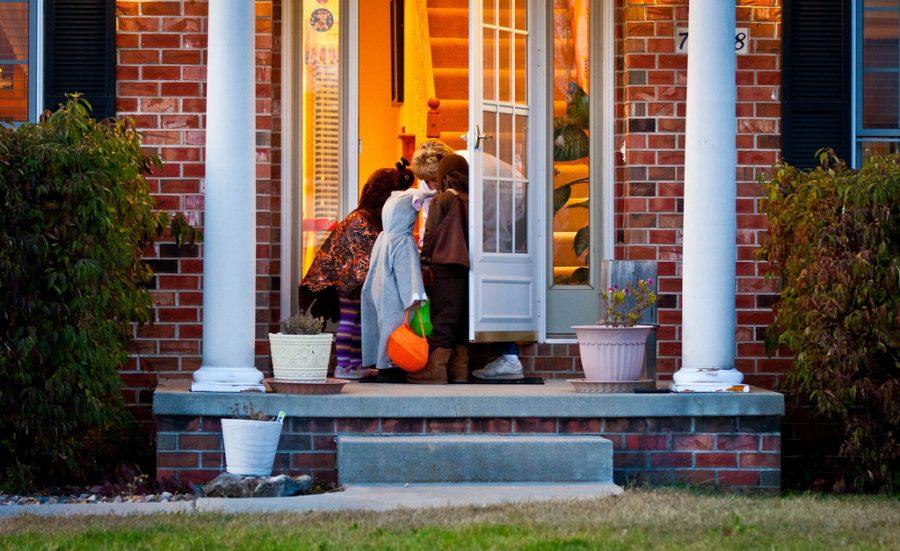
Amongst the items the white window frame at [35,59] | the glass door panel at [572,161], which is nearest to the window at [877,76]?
the glass door panel at [572,161]

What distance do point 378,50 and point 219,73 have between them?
4006mm

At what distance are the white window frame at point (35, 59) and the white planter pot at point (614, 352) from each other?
3.58 metres

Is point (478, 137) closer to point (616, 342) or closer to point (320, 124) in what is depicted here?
point (320, 124)

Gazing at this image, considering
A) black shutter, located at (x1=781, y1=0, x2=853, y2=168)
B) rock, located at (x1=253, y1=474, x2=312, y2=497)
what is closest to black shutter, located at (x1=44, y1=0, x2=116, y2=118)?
rock, located at (x1=253, y1=474, x2=312, y2=497)

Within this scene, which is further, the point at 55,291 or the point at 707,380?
the point at 707,380

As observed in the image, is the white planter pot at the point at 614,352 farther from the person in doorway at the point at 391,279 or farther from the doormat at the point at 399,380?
the person in doorway at the point at 391,279

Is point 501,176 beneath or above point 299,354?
above

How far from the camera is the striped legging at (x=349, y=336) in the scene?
8.54 m

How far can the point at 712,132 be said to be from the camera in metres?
7.47

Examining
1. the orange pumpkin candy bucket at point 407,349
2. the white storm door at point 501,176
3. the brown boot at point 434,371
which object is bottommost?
the brown boot at point 434,371

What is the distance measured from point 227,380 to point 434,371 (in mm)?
1411

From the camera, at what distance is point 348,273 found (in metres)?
8.49

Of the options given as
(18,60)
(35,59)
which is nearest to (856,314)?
(35,59)

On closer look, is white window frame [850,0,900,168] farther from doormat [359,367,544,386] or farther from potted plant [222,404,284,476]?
potted plant [222,404,284,476]
